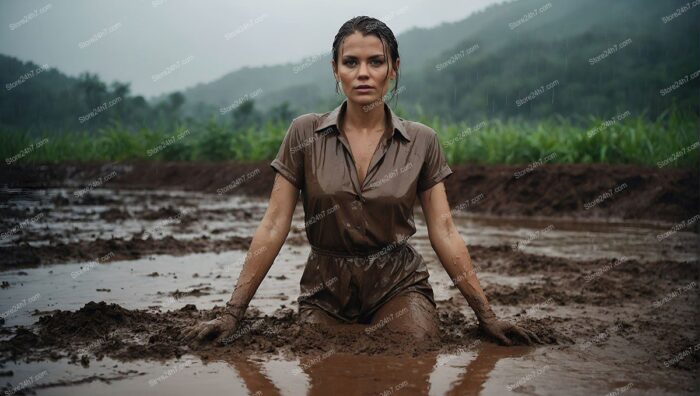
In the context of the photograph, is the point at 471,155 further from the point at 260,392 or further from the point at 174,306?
the point at 260,392

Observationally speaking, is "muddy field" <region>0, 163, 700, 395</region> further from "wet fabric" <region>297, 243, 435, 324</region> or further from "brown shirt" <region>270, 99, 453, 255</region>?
"brown shirt" <region>270, 99, 453, 255</region>

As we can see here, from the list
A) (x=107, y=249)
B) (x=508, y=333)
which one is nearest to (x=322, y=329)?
(x=508, y=333)

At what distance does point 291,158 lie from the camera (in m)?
2.69

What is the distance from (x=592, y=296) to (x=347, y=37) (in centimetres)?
232

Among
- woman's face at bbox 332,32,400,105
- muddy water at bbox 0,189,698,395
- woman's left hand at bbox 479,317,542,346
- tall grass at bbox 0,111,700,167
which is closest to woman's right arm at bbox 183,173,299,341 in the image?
muddy water at bbox 0,189,698,395

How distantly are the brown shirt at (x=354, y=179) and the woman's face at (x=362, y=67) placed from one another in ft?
0.53

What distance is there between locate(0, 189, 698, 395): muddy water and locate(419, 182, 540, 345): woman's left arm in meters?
0.09

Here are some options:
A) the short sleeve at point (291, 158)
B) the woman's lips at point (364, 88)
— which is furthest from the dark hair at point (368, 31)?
the short sleeve at point (291, 158)

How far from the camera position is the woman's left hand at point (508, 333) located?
8.90ft

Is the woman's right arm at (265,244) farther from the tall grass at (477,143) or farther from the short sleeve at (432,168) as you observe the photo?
the tall grass at (477,143)

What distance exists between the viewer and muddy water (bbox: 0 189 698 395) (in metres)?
2.17

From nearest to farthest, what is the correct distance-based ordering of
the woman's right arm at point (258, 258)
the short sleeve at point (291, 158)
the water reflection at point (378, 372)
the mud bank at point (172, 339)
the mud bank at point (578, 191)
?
the water reflection at point (378, 372) < the mud bank at point (172, 339) < the woman's right arm at point (258, 258) < the short sleeve at point (291, 158) < the mud bank at point (578, 191)

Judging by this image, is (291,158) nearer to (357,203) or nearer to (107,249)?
(357,203)

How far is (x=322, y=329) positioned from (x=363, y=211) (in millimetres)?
550
